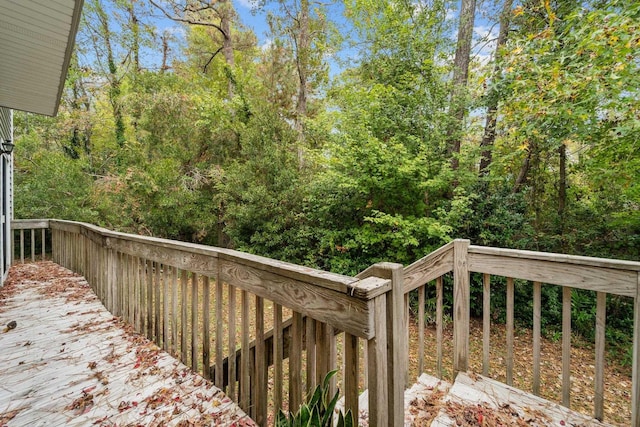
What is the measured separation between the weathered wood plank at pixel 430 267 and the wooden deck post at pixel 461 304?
0.05 m

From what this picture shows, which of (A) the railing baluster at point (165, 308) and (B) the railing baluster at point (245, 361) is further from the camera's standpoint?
(A) the railing baluster at point (165, 308)

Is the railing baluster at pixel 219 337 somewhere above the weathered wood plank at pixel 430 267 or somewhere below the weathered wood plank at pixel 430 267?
below

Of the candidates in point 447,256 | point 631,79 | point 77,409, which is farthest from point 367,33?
point 77,409

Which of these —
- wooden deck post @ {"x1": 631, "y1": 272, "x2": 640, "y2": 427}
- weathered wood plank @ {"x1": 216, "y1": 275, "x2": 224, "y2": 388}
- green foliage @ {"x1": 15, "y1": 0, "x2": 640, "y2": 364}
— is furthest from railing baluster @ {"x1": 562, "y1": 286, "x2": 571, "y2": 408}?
green foliage @ {"x1": 15, "y1": 0, "x2": 640, "y2": 364}

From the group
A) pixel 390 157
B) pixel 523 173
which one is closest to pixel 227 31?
pixel 390 157

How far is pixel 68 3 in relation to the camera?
256cm

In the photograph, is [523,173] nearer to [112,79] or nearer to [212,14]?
[212,14]

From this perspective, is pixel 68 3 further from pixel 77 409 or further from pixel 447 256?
pixel 447 256

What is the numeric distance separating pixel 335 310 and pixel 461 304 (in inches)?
59.7

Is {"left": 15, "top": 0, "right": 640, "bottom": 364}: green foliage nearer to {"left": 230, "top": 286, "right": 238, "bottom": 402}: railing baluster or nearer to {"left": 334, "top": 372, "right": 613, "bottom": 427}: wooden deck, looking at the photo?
{"left": 334, "top": 372, "right": 613, "bottom": 427}: wooden deck

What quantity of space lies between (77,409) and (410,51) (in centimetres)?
714

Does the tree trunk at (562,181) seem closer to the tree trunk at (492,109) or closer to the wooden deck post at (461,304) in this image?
the tree trunk at (492,109)

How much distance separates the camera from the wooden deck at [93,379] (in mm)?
1772

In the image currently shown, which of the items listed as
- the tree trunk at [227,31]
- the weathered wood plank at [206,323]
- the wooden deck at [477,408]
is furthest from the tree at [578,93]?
the tree trunk at [227,31]
